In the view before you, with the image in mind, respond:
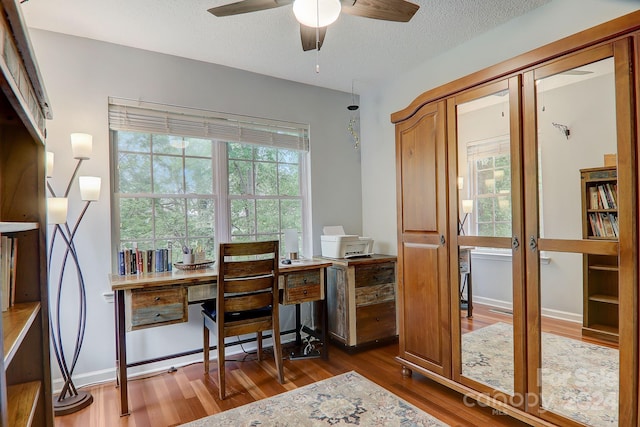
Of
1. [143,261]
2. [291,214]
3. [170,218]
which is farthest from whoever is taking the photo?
[291,214]

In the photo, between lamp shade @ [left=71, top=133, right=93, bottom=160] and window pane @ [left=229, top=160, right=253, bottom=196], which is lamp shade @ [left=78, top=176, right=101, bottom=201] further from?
window pane @ [left=229, top=160, right=253, bottom=196]

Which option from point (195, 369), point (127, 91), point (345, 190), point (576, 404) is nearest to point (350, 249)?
point (345, 190)

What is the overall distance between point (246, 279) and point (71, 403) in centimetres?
133

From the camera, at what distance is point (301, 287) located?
2814 mm

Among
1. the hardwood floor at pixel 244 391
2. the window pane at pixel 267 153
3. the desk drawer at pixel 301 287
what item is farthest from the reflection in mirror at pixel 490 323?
the window pane at pixel 267 153

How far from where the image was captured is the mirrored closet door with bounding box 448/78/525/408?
1911 mm

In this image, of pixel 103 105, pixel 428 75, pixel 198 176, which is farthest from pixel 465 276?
pixel 103 105

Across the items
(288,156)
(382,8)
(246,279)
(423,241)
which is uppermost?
(382,8)

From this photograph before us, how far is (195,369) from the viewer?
2816 mm

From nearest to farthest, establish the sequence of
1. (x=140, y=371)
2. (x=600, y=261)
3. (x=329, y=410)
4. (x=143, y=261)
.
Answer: (x=600, y=261) < (x=329, y=410) < (x=143, y=261) < (x=140, y=371)

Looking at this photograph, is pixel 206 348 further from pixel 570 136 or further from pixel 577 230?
pixel 570 136

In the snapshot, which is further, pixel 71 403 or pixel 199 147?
pixel 199 147

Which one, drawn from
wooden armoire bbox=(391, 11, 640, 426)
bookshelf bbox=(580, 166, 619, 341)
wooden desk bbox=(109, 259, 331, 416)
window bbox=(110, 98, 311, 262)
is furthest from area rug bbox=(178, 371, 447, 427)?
window bbox=(110, 98, 311, 262)

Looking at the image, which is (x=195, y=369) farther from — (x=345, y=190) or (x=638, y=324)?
(x=638, y=324)
